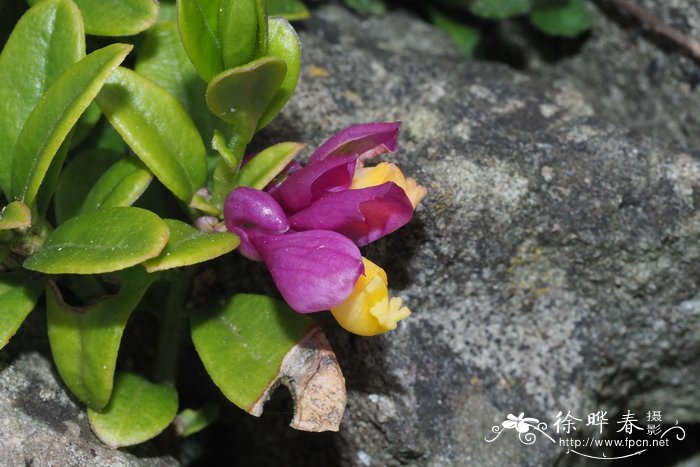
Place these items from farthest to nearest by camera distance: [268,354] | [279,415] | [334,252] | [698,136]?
1. [698,136]
2. [279,415]
3. [268,354]
4. [334,252]

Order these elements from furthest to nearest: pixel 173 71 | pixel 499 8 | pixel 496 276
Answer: pixel 499 8 < pixel 496 276 < pixel 173 71

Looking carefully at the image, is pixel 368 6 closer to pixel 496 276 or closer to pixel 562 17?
pixel 562 17

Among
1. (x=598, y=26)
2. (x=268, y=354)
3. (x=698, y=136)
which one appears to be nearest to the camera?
(x=268, y=354)

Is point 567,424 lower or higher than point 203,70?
lower

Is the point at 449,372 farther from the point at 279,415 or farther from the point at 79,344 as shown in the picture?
the point at 79,344

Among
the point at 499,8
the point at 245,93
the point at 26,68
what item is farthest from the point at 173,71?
the point at 499,8

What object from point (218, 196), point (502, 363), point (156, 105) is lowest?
point (502, 363)

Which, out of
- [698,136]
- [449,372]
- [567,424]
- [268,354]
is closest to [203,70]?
[268,354]
